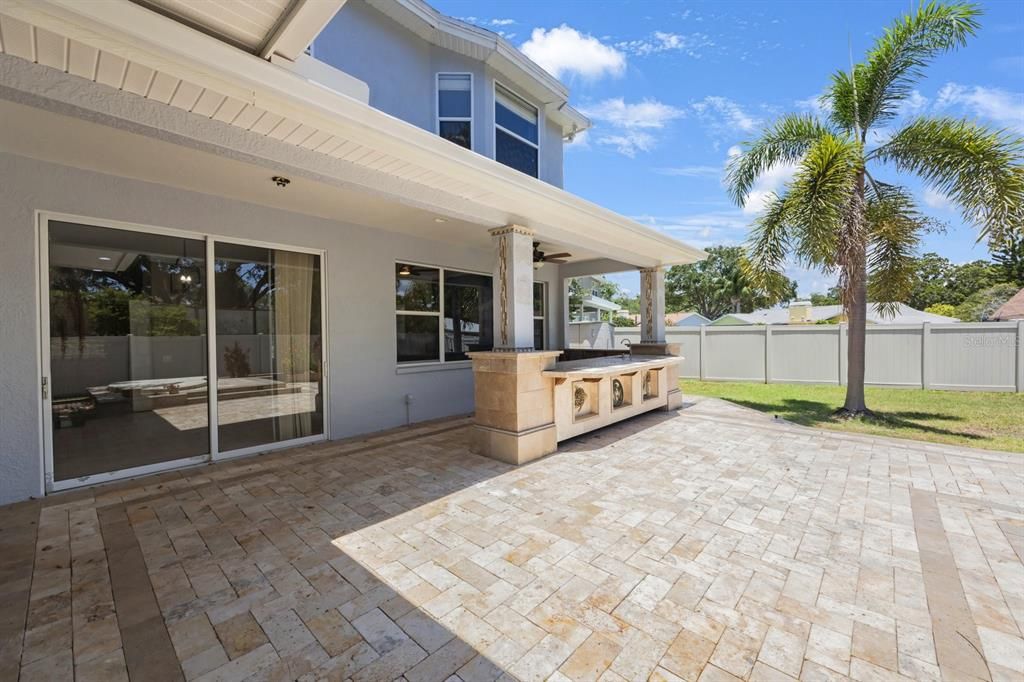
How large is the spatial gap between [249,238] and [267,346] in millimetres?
1318

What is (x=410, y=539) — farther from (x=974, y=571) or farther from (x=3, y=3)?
(x=974, y=571)

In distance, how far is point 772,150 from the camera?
7.32 metres

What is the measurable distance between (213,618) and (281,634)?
0.44 m

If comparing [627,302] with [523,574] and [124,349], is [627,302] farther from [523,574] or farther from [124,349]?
[523,574]

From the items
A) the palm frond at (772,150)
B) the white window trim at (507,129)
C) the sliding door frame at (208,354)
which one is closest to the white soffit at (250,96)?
the sliding door frame at (208,354)

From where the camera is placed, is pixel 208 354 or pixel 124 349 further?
pixel 208 354

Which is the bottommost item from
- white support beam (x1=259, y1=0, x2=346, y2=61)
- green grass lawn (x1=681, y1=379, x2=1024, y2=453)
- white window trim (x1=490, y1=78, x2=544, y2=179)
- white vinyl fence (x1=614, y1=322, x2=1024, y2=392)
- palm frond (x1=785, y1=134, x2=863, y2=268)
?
green grass lawn (x1=681, y1=379, x2=1024, y2=453)

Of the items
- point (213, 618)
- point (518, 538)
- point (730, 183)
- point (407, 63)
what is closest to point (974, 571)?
point (518, 538)

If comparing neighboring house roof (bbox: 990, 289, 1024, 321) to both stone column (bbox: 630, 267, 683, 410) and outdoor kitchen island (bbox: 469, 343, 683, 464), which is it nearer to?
stone column (bbox: 630, 267, 683, 410)

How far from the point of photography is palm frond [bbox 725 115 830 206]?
23.2 ft

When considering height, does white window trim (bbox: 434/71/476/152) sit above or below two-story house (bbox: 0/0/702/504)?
above

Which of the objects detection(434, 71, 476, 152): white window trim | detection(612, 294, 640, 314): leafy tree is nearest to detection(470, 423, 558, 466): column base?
detection(434, 71, 476, 152): white window trim

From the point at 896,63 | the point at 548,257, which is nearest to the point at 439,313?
the point at 548,257

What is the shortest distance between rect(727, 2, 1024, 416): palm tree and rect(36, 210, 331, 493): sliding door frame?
7.16 meters
